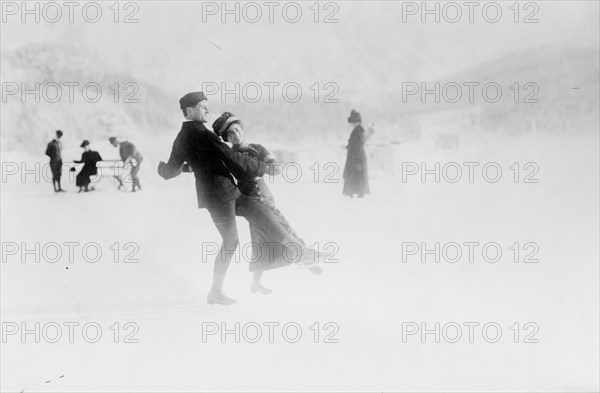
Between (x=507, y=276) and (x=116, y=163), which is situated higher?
(x=116, y=163)

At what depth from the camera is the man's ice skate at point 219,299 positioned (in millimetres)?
1304

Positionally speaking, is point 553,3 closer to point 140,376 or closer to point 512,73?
point 512,73

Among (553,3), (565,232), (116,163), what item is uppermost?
(553,3)

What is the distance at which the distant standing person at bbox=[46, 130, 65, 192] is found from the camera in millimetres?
1316

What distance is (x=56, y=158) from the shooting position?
1.32 m

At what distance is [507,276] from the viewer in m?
1.33

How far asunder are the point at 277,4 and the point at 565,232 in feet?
2.97

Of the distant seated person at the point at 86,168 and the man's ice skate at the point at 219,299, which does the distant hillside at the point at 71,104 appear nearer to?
the distant seated person at the point at 86,168

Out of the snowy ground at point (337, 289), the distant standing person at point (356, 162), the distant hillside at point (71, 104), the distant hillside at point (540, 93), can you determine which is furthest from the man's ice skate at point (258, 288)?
the distant hillside at point (540, 93)

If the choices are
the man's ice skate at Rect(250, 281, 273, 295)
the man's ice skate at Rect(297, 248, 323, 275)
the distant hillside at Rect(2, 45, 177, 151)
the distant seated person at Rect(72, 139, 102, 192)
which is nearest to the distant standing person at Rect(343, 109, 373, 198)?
the man's ice skate at Rect(297, 248, 323, 275)

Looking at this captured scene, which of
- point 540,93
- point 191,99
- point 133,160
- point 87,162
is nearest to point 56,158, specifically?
point 87,162

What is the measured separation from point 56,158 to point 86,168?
76mm

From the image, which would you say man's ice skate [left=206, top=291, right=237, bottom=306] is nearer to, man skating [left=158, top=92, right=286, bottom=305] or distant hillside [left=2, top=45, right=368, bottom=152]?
man skating [left=158, top=92, right=286, bottom=305]

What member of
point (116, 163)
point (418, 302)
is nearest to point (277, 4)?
point (116, 163)
